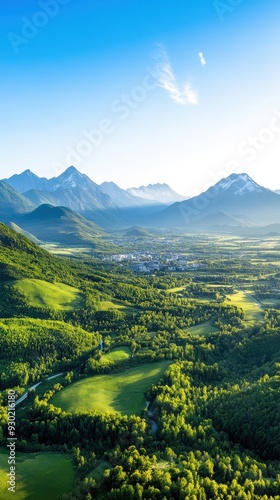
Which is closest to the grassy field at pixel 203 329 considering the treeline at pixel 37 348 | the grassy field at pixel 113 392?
the grassy field at pixel 113 392

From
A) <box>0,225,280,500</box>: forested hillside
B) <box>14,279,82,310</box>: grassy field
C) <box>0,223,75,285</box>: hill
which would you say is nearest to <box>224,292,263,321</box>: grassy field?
<box>0,225,280,500</box>: forested hillside

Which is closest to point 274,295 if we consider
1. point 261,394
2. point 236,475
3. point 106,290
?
point 106,290

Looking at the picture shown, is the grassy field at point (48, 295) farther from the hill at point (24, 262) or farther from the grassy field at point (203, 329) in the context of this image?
the grassy field at point (203, 329)

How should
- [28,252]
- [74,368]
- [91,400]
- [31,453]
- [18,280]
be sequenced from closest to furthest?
1. [31,453]
2. [91,400]
3. [74,368]
4. [18,280]
5. [28,252]

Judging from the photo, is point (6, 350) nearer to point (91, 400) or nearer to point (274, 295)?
point (91, 400)

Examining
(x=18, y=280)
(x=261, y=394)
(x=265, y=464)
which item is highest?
(x=18, y=280)

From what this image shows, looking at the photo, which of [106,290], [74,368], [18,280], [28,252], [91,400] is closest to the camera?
[91,400]

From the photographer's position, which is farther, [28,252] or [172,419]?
[28,252]
